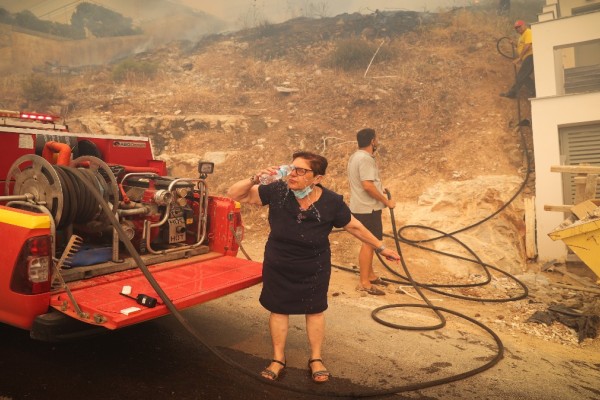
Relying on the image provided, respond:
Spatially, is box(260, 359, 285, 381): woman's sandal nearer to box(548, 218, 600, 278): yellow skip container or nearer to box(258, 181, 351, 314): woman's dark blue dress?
box(258, 181, 351, 314): woman's dark blue dress

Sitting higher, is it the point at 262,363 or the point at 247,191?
the point at 247,191

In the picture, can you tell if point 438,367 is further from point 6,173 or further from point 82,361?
point 6,173

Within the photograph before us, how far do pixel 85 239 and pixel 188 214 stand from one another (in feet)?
3.02

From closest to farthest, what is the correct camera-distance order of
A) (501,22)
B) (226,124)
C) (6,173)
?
(6,173)
(226,124)
(501,22)

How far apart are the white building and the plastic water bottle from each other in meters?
5.72

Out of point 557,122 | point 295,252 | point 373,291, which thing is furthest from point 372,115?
point 295,252

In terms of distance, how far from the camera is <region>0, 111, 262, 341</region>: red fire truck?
2.63m

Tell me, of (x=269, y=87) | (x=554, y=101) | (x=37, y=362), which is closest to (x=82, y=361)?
(x=37, y=362)

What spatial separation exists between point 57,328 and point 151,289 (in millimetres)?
652

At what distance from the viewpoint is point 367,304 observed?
16.4 feet

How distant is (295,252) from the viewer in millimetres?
3033

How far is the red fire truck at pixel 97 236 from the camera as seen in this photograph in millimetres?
2629

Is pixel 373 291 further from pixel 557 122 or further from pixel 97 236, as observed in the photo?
pixel 557 122

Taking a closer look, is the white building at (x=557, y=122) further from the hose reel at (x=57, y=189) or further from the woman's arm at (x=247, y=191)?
the hose reel at (x=57, y=189)
